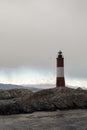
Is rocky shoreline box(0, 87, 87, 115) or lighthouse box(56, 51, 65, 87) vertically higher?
lighthouse box(56, 51, 65, 87)

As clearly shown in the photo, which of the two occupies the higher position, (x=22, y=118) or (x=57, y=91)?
(x=57, y=91)

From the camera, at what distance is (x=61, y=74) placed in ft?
121

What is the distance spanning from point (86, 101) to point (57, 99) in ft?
7.70

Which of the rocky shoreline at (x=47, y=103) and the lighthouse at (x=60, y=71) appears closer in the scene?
the rocky shoreline at (x=47, y=103)

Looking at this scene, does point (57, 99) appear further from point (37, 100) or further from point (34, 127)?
point (34, 127)

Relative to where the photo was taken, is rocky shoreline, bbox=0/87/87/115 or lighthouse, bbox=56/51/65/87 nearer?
rocky shoreline, bbox=0/87/87/115

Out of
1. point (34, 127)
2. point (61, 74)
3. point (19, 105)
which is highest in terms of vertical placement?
point (61, 74)

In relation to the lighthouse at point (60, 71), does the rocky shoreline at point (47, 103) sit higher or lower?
lower

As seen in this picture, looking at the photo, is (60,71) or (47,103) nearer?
(47,103)

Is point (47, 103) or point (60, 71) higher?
point (60, 71)

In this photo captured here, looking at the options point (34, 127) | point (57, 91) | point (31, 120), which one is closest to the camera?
point (34, 127)

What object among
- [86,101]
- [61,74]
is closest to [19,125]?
[86,101]

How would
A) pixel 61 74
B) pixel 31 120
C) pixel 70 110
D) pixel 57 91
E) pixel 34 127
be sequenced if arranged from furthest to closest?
pixel 61 74
pixel 57 91
pixel 70 110
pixel 31 120
pixel 34 127

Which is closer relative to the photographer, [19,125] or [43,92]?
[19,125]
